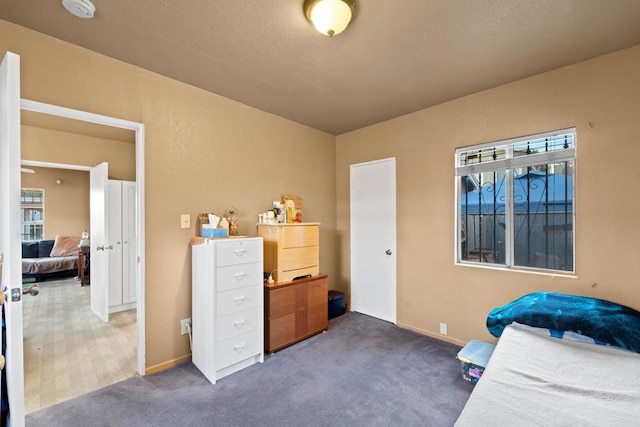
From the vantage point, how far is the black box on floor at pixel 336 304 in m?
3.66

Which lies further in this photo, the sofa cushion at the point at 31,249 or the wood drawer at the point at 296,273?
the sofa cushion at the point at 31,249

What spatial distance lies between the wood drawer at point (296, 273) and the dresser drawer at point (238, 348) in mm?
564

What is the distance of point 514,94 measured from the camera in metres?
2.59

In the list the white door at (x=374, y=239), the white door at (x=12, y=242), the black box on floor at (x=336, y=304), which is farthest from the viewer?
the black box on floor at (x=336, y=304)

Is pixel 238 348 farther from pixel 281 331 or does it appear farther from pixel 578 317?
pixel 578 317

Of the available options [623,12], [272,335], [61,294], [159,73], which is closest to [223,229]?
[272,335]

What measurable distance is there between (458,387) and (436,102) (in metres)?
2.70

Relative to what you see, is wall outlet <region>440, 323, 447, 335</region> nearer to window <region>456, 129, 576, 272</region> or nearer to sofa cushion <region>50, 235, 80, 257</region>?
window <region>456, 129, 576, 272</region>

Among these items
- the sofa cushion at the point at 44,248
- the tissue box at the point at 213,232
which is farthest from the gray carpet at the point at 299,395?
the sofa cushion at the point at 44,248

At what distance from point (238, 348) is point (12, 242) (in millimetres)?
1690

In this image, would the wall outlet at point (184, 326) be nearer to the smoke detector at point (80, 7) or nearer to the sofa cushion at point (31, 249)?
the smoke detector at point (80, 7)

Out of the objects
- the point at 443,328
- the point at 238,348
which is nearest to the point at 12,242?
the point at 238,348

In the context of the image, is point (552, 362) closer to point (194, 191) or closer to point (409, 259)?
point (409, 259)

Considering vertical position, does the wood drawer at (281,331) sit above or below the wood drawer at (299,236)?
below
